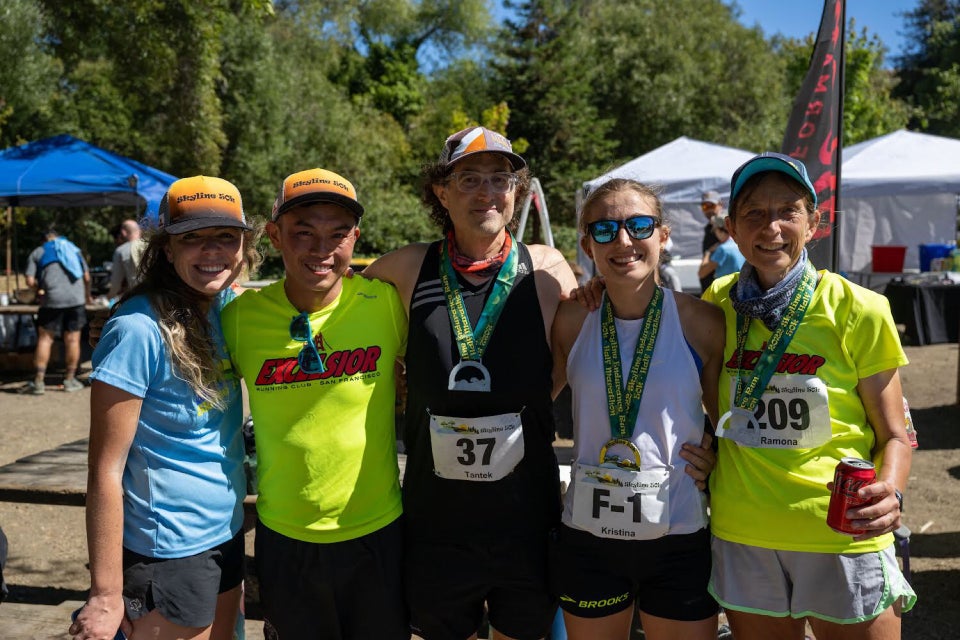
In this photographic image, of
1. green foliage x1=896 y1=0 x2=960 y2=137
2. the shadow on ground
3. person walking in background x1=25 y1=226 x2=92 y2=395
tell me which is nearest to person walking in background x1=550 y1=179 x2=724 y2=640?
the shadow on ground

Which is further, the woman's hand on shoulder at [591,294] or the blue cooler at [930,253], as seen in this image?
the blue cooler at [930,253]

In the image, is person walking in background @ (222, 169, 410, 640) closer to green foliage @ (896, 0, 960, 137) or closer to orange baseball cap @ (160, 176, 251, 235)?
orange baseball cap @ (160, 176, 251, 235)

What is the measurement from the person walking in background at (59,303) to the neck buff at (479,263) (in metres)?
8.55

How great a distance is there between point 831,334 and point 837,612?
0.77 metres

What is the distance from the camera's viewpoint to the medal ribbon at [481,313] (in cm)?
241

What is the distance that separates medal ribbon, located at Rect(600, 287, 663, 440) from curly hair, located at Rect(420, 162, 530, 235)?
0.61 meters

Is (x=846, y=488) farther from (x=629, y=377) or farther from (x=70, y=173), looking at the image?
(x=70, y=173)

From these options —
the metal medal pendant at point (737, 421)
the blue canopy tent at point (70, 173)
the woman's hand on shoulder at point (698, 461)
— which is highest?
the blue canopy tent at point (70, 173)

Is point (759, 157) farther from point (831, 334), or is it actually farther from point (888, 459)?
point (888, 459)

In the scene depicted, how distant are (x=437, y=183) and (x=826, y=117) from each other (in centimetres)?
319

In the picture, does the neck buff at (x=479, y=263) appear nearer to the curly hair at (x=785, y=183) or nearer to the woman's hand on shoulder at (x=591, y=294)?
the woman's hand on shoulder at (x=591, y=294)

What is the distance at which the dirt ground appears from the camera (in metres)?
4.22

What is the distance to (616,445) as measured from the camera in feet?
7.61

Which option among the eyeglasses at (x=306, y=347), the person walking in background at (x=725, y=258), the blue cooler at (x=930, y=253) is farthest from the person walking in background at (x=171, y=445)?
the blue cooler at (x=930, y=253)
